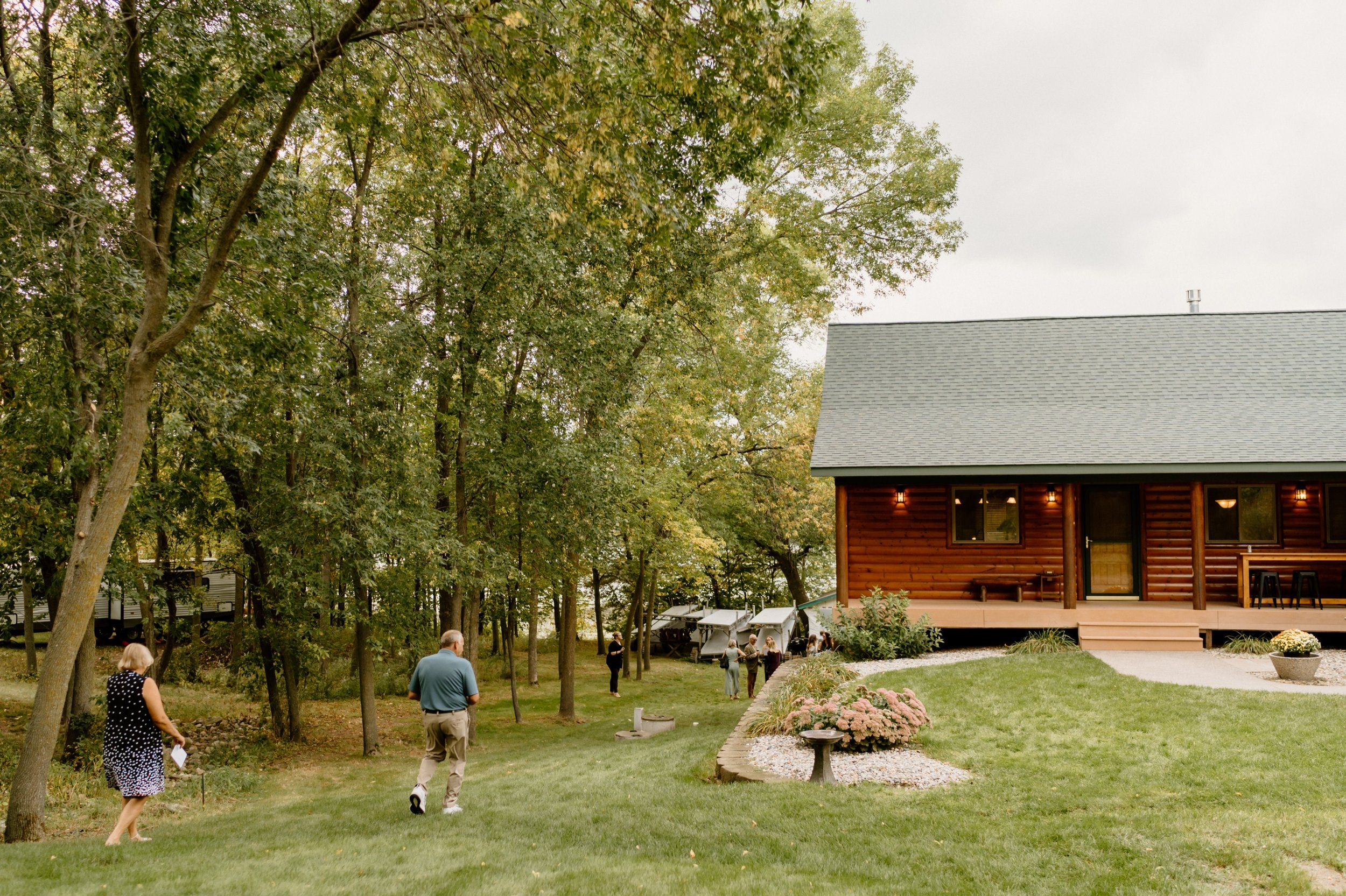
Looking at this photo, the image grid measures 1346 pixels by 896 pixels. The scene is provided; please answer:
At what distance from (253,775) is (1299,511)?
18127mm

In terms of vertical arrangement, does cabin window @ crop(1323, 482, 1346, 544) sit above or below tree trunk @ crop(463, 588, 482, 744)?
above

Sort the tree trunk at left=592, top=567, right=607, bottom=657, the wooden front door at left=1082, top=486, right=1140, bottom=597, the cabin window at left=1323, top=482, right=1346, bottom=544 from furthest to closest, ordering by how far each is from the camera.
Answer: the tree trunk at left=592, top=567, right=607, bottom=657, the wooden front door at left=1082, top=486, right=1140, bottom=597, the cabin window at left=1323, top=482, right=1346, bottom=544

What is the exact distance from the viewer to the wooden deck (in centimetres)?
1427

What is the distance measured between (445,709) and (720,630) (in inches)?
989

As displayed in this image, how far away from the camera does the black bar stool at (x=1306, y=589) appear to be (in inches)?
581

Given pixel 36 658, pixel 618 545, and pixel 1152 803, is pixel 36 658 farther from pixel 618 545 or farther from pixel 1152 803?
pixel 1152 803

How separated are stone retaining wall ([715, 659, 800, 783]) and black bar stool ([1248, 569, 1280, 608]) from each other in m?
9.13

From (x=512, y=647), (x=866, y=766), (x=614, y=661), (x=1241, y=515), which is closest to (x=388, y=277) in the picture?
(x=512, y=647)

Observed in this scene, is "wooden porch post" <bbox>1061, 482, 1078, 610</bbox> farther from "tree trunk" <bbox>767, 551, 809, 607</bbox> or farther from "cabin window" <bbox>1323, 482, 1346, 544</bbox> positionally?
"tree trunk" <bbox>767, 551, 809, 607</bbox>

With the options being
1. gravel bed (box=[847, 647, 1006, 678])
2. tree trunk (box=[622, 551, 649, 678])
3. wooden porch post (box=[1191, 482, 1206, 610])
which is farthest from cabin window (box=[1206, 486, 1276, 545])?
tree trunk (box=[622, 551, 649, 678])

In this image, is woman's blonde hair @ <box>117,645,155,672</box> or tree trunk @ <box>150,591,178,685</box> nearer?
woman's blonde hair @ <box>117,645,155,672</box>

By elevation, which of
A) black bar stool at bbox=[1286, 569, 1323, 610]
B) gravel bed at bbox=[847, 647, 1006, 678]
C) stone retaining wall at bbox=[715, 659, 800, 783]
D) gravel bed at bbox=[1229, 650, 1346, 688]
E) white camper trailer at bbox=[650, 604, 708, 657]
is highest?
black bar stool at bbox=[1286, 569, 1323, 610]

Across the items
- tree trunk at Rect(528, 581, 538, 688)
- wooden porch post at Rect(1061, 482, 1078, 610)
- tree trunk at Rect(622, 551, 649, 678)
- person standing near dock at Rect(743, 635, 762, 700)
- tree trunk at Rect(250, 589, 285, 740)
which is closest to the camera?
wooden porch post at Rect(1061, 482, 1078, 610)

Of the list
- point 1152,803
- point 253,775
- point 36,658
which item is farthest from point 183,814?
point 36,658
